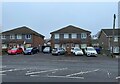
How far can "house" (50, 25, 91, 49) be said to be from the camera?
6006 centimetres

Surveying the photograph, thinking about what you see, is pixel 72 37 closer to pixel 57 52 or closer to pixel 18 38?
pixel 18 38

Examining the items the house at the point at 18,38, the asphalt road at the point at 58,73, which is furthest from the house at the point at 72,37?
the asphalt road at the point at 58,73

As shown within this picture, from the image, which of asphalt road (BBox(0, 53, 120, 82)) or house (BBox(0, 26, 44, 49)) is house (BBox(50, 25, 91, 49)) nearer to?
house (BBox(0, 26, 44, 49))

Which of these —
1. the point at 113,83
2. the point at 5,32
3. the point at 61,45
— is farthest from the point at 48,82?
the point at 5,32

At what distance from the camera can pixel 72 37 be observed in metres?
60.7

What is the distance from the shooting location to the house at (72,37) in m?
60.1

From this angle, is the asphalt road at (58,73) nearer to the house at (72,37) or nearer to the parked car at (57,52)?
the parked car at (57,52)

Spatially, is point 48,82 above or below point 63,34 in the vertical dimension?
below

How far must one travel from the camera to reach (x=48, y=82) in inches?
460

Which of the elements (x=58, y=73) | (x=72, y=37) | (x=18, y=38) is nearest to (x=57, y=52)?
(x=72, y=37)

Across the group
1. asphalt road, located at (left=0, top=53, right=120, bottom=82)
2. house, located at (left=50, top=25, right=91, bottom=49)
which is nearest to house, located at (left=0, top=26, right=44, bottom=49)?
house, located at (left=50, top=25, right=91, bottom=49)

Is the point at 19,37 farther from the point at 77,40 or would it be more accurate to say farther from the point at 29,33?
the point at 77,40

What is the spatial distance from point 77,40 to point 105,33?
7408mm

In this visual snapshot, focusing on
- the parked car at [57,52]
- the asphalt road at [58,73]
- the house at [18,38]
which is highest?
the house at [18,38]
